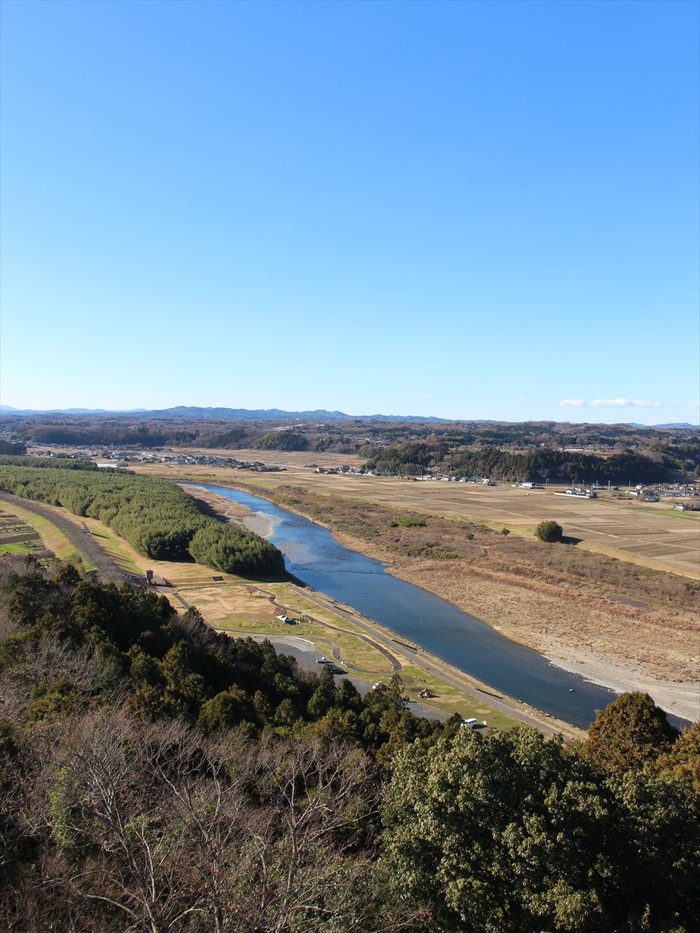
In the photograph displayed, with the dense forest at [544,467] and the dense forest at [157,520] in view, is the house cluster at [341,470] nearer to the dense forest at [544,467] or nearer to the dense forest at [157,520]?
the dense forest at [544,467]

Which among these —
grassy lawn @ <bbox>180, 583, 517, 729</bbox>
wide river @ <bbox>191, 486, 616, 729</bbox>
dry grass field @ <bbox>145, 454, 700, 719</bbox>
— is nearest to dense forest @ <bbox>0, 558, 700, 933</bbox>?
grassy lawn @ <bbox>180, 583, 517, 729</bbox>

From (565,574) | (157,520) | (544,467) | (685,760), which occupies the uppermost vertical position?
(544,467)

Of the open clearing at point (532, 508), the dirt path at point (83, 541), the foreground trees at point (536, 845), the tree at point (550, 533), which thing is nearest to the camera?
the foreground trees at point (536, 845)

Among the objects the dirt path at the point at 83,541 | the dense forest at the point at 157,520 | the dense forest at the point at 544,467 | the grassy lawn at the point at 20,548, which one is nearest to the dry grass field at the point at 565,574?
the dense forest at the point at 157,520

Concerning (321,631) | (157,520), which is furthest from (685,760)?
(157,520)

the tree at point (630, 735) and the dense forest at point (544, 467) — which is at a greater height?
the dense forest at point (544, 467)

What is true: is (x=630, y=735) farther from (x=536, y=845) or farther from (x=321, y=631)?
(x=321, y=631)

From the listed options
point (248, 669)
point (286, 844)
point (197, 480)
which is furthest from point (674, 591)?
point (197, 480)

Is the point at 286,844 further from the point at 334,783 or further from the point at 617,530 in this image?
the point at 617,530
